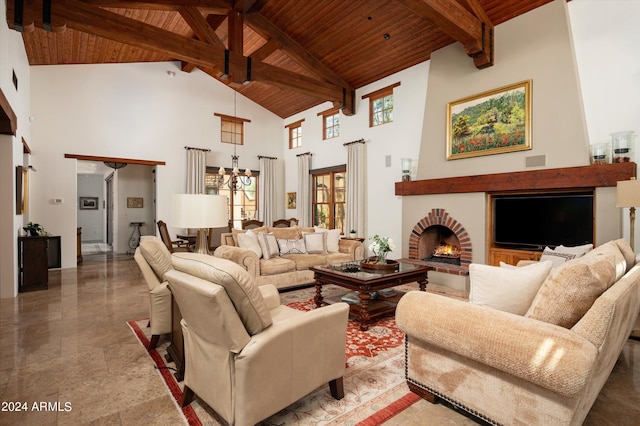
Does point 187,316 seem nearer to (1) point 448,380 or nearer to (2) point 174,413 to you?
(2) point 174,413

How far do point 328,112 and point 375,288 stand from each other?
5700 mm

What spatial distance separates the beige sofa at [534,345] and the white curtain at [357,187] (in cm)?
503

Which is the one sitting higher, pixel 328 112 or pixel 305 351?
pixel 328 112

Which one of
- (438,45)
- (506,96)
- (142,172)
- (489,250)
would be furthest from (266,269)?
(142,172)

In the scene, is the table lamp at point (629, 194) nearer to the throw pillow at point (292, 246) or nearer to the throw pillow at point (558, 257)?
the throw pillow at point (558, 257)

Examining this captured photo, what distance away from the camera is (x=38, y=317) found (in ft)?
11.8

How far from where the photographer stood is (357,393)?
212 centimetres

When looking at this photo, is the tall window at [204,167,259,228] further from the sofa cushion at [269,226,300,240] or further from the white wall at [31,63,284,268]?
the sofa cushion at [269,226,300,240]

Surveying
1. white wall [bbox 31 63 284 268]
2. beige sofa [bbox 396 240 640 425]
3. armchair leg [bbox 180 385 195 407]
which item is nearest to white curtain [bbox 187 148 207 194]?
white wall [bbox 31 63 284 268]

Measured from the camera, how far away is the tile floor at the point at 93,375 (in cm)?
189

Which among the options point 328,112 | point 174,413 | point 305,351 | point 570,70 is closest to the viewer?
point 305,351

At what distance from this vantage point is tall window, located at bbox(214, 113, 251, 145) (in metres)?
8.50

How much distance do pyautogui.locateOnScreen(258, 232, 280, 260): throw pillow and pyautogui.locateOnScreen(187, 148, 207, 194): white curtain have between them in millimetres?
3509

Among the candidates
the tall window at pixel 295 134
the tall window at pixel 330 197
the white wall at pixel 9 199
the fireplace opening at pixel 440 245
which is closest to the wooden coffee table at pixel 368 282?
the fireplace opening at pixel 440 245
